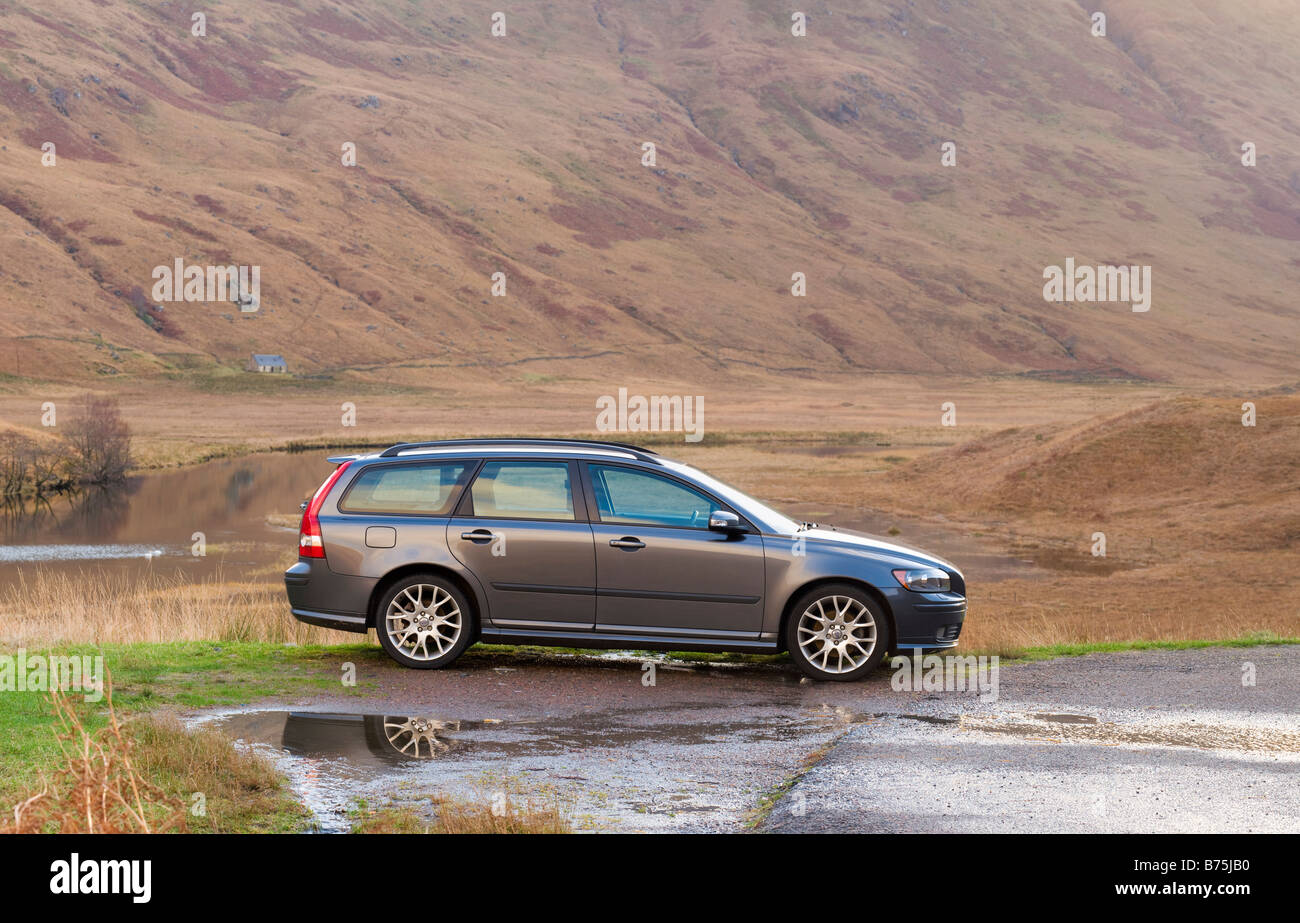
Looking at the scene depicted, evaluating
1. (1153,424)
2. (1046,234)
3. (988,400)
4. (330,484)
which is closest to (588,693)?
(330,484)

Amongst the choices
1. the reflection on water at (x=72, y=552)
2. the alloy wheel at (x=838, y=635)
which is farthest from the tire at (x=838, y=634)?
the reflection on water at (x=72, y=552)

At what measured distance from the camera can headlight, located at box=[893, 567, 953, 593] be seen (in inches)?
397

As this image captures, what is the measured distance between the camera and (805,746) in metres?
7.93

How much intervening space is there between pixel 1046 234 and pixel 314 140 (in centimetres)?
10775

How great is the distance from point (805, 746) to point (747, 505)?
9.36 ft

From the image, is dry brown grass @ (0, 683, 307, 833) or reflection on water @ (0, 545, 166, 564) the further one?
reflection on water @ (0, 545, 166, 564)

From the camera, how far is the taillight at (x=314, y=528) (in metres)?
10.5

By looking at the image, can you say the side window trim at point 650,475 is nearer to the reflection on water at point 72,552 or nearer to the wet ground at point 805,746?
the wet ground at point 805,746

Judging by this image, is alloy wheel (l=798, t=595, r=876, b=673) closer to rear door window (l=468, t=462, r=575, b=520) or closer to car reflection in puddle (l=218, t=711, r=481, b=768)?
rear door window (l=468, t=462, r=575, b=520)

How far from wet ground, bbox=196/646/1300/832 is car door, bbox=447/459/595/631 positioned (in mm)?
526

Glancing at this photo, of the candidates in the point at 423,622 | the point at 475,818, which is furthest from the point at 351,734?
the point at 475,818

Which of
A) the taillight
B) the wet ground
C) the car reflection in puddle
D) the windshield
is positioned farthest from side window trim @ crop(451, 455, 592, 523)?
the car reflection in puddle
